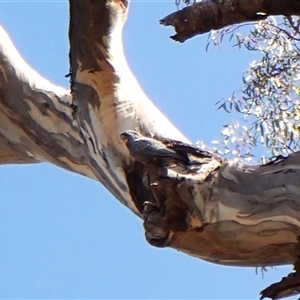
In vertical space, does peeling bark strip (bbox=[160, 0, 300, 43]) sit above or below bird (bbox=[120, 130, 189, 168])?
above

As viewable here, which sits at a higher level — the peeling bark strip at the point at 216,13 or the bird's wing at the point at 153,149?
the peeling bark strip at the point at 216,13

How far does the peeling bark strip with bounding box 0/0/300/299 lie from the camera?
3.44 ft

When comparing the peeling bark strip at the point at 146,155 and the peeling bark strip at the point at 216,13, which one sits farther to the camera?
the peeling bark strip at the point at 216,13

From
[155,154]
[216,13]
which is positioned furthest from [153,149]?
[216,13]

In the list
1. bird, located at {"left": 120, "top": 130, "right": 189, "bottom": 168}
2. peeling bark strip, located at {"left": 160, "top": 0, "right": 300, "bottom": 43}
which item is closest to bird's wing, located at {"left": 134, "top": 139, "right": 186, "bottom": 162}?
bird, located at {"left": 120, "top": 130, "right": 189, "bottom": 168}

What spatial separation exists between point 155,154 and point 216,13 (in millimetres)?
313

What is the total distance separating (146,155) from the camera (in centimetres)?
111

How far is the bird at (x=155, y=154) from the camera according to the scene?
43.3 inches

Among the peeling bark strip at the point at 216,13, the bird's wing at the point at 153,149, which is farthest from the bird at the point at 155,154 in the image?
the peeling bark strip at the point at 216,13

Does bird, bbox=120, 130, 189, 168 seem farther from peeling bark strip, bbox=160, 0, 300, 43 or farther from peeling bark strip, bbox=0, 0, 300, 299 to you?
peeling bark strip, bbox=160, 0, 300, 43

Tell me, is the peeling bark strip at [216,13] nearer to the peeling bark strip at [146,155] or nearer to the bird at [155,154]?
the peeling bark strip at [146,155]

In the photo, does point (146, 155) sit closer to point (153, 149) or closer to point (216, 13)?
point (153, 149)

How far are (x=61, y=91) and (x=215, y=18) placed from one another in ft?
1.33

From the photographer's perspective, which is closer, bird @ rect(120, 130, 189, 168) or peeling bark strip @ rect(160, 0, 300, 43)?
bird @ rect(120, 130, 189, 168)
